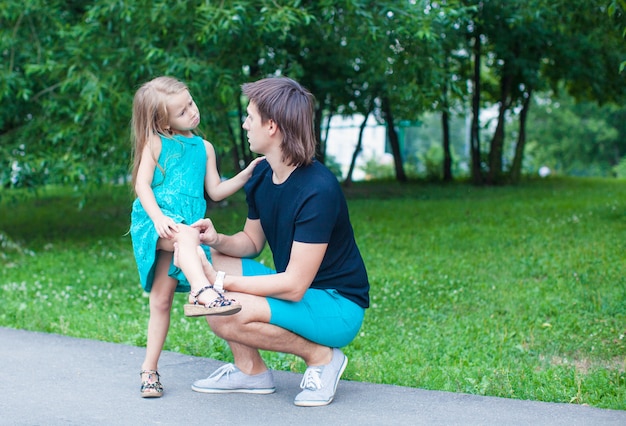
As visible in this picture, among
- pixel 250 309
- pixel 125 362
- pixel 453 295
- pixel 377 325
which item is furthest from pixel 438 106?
pixel 250 309

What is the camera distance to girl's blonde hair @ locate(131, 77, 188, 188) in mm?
4352

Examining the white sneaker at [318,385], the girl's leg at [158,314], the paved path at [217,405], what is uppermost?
the girl's leg at [158,314]

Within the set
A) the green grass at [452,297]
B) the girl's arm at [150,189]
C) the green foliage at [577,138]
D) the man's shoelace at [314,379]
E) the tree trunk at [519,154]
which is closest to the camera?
the girl's arm at [150,189]

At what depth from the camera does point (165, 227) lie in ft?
13.6

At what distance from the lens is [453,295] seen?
7582mm

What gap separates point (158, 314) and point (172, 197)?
24.5 inches

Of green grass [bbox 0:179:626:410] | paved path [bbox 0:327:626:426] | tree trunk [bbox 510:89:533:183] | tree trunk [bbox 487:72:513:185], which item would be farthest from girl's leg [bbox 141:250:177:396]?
tree trunk [bbox 510:89:533:183]

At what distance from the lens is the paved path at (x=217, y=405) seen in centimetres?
413

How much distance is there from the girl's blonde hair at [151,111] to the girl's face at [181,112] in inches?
0.8

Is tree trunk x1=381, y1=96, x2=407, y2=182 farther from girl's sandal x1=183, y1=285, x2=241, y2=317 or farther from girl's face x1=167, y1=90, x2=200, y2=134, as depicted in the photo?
girl's sandal x1=183, y1=285, x2=241, y2=317

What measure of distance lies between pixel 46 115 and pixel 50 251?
5.57ft

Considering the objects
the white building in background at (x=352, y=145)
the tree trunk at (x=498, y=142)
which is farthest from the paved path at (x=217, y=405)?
the white building in background at (x=352, y=145)

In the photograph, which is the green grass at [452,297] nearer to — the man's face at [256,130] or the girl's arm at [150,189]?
the girl's arm at [150,189]

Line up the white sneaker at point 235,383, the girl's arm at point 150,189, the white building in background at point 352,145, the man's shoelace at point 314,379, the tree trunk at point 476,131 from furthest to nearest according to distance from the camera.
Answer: the white building in background at point 352,145
the tree trunk at point 476,131
the white sneaker at point 235,383
the man's shoelace at point 314,379
the girl's arm at point 150,189
